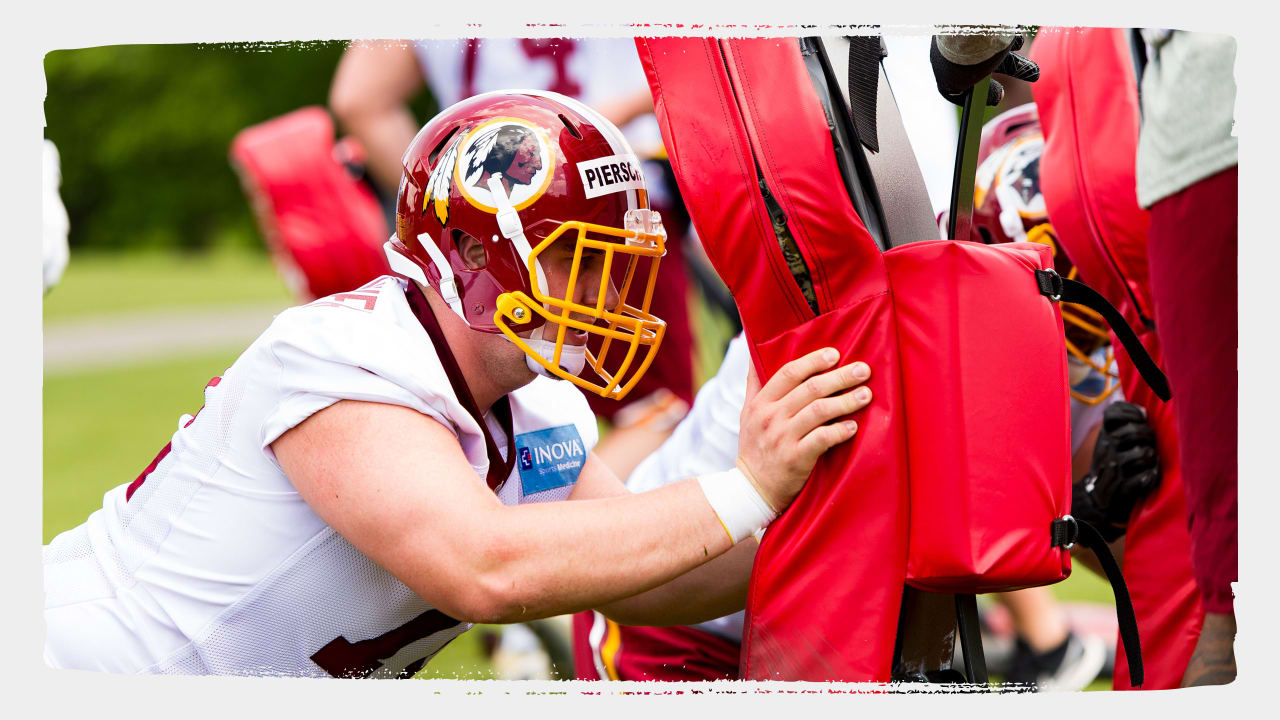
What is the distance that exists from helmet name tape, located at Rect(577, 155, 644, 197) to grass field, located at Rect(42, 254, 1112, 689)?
2.72 feet

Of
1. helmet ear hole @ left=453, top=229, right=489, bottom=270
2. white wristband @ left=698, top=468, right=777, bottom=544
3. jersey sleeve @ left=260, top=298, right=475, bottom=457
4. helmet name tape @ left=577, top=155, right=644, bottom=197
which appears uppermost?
helmet name tape @ left=577, top=155, right=644, bottom=197

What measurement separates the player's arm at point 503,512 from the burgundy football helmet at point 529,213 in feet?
0.73

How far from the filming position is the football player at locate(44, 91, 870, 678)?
1624mm

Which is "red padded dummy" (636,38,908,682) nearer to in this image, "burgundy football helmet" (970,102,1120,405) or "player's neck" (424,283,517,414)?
"player's neck" (424,283,517,414)

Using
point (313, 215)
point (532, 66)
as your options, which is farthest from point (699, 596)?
point (313, 215)

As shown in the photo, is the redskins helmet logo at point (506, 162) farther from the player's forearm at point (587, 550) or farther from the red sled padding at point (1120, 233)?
the red sled padding at point (1120, 233)

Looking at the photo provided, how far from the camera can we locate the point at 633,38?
185cm

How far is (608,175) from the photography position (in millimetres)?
1786

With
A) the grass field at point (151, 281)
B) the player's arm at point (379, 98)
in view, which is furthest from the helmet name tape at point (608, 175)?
the grass field at point (151, 281)

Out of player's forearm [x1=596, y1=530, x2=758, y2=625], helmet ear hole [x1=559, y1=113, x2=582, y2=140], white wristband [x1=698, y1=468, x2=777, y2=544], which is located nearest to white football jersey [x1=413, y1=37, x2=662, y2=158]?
helmet ear hole [x1=559, y1=113, x2=582, y2=140]

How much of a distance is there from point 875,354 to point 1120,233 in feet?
2.66

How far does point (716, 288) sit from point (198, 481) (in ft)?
11.5

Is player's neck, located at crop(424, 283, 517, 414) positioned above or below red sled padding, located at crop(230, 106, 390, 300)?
below

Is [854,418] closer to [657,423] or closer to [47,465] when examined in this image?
[47,465]
